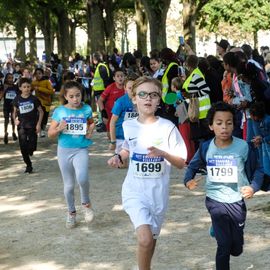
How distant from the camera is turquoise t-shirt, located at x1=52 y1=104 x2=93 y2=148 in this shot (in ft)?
24.6

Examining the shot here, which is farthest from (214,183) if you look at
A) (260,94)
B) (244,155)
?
(260,94)

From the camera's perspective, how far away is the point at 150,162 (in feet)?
17.0

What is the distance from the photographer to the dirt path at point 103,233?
6.16 m

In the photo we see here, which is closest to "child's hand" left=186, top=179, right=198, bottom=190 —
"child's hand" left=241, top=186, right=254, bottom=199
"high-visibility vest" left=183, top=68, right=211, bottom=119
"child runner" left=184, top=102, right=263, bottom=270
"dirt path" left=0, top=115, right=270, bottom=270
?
"child runner" left=184, top=102, right=263, bottom=270

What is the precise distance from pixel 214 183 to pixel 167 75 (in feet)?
20.1

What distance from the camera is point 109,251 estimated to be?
21.3 ft

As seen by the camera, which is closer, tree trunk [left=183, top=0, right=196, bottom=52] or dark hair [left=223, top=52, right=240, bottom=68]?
dark hair [left=223, top=52, right=240, bottom=68]

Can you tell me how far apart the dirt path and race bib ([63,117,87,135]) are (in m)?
1.05

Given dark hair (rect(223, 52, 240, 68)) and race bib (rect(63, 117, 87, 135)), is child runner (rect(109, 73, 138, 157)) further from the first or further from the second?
dark hair (rect(223, 52, 240, 68))

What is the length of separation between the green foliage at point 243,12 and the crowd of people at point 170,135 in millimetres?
18266

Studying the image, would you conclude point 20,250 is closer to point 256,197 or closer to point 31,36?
point 256,197

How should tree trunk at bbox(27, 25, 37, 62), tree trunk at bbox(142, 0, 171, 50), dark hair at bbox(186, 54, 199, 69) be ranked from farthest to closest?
tree trunk at bbox(27, 25, 37, 62), tree trunk at bbox(142, 0, 171, 50), dark hair at bbox(186, 54, 199, 69)

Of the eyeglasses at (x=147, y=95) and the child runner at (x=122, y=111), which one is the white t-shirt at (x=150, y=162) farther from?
the child runner at (x=122, y=111)

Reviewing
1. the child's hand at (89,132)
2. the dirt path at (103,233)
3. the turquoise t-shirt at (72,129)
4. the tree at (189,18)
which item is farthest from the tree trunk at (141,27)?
the turquoise t-shirt at (72,129)
